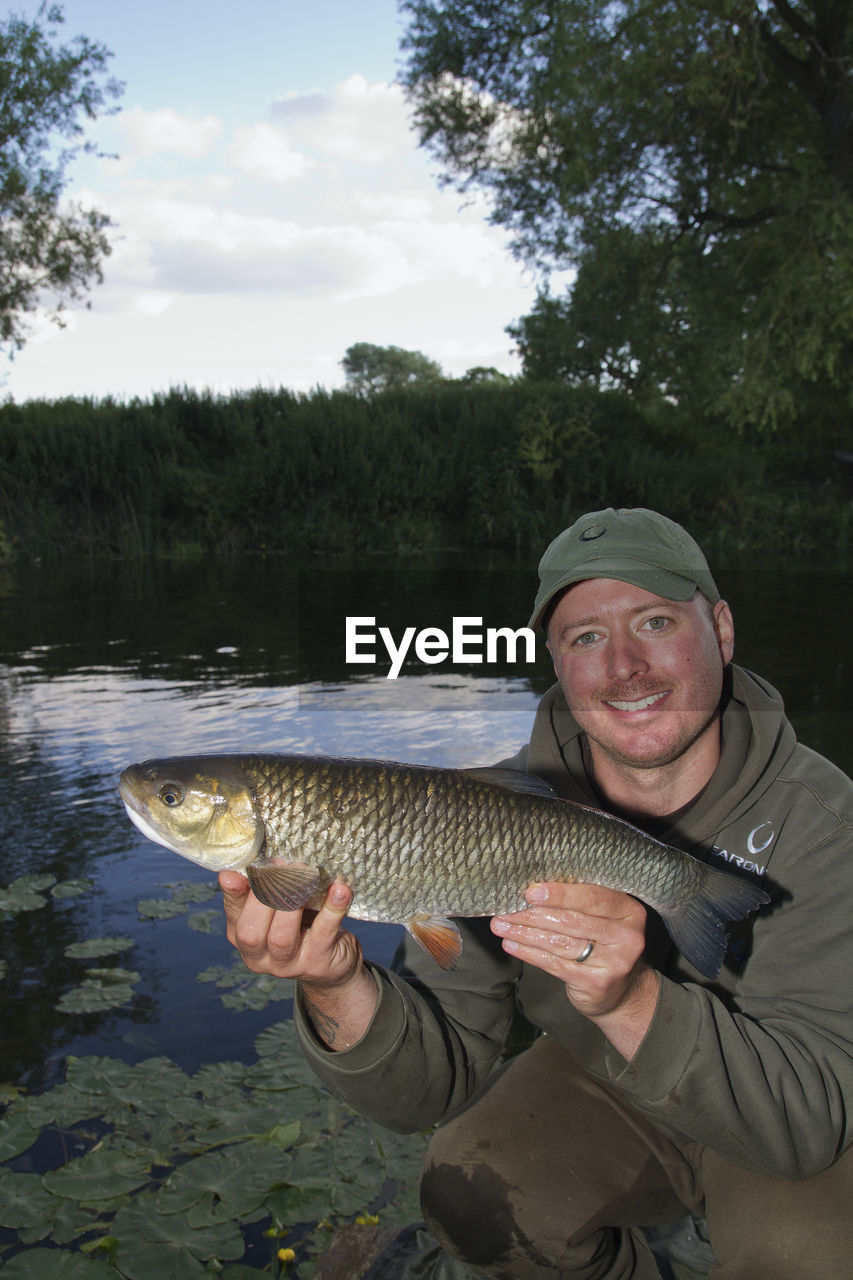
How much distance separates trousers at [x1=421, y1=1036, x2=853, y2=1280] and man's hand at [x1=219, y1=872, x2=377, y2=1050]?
513 millimetres

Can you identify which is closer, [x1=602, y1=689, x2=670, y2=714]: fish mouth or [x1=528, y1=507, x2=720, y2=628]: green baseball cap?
[x1=602, y1=689, x2=670, y2=714]: fish mouth

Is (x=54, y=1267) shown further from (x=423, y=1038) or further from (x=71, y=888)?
(x=71, y=888)

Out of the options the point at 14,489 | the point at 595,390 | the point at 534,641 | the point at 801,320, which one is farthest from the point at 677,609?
the point at 595,390

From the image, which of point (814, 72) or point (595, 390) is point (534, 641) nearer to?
point (814, 72)

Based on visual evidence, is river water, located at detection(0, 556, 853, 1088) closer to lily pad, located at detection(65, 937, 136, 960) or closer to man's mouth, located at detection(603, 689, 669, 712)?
lily pad, located at detection(65, 937, 136, 960)

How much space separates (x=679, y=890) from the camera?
215 centimetres

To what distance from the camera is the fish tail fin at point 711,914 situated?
83.5 inches

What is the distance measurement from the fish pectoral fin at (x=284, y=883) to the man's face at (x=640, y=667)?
3.02 feet

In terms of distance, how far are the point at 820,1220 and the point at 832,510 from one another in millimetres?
22092

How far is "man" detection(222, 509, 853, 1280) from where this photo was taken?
205 centimetres

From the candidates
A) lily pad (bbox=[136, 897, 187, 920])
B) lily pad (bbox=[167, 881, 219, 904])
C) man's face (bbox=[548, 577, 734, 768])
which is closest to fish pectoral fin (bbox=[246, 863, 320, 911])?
man's face (bbox=[548, 577, 734, 768])

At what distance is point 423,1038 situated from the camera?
7.97 ft

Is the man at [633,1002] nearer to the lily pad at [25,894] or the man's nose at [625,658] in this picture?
the man's nose at [625,658]

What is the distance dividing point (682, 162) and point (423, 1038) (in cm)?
1859
